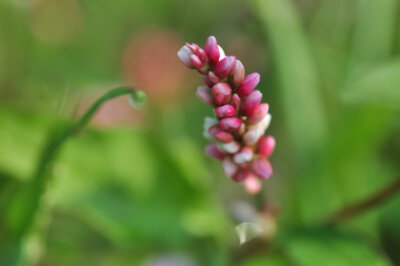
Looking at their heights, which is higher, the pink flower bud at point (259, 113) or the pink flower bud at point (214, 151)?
the pink flower bud at point (259, 113)

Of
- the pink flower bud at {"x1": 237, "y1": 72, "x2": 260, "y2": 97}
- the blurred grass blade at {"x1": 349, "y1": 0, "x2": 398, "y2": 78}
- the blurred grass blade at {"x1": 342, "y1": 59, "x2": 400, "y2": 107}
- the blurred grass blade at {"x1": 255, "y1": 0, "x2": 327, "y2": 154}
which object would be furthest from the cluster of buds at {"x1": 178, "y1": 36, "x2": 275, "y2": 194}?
the blurred grass blade at {"x1": 349, "y1": 0, "x2": 398, "y2": 78}

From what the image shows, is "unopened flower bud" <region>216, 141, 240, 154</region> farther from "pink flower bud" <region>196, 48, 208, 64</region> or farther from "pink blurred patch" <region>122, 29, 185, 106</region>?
"pink blurred patch" <region>122, 29, 185, 106</region>

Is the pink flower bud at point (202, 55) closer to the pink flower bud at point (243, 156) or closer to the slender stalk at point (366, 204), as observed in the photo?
the pink flower bud at point (243, 156)

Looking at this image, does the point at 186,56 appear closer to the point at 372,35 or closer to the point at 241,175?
the point at 241,175

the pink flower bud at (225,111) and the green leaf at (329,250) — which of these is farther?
the green leaf at (329,250)

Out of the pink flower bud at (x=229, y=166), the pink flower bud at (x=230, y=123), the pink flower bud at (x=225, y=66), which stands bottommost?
the pink flower bud at (x=229, y=166)

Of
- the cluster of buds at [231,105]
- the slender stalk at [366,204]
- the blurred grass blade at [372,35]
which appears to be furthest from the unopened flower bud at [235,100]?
the blurred grass blade at [372,35]

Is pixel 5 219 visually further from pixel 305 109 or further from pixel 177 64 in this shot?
pixel 177 64
